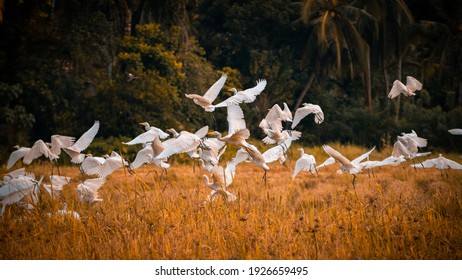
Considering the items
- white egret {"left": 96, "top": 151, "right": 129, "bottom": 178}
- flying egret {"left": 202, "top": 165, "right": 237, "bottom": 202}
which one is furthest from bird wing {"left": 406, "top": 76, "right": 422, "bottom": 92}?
white egret {"left": 96, "top": 151, "right": 129, "bottom": 178}

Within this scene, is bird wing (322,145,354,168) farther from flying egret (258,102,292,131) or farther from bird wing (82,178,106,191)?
bird wing (82,178,106,191)

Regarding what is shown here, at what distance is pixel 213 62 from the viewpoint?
63.0ft

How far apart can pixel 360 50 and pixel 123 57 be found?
6.85 meters

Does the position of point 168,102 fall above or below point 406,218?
below

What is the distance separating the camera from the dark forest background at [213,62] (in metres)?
13.4

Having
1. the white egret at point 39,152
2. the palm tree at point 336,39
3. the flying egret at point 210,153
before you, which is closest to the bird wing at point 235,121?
the flying egret at point 210,153

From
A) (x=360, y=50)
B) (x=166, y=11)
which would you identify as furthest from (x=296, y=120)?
(x=360, y=50)

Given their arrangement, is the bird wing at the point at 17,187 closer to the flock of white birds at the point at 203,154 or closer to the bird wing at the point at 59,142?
the flock of white birds at the point at 203,154

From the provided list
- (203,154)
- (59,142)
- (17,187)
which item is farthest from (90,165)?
(203,154)

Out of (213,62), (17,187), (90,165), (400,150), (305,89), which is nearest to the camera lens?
(17,187)

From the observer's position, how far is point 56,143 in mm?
4859

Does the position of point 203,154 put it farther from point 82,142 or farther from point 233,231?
point 82,142
